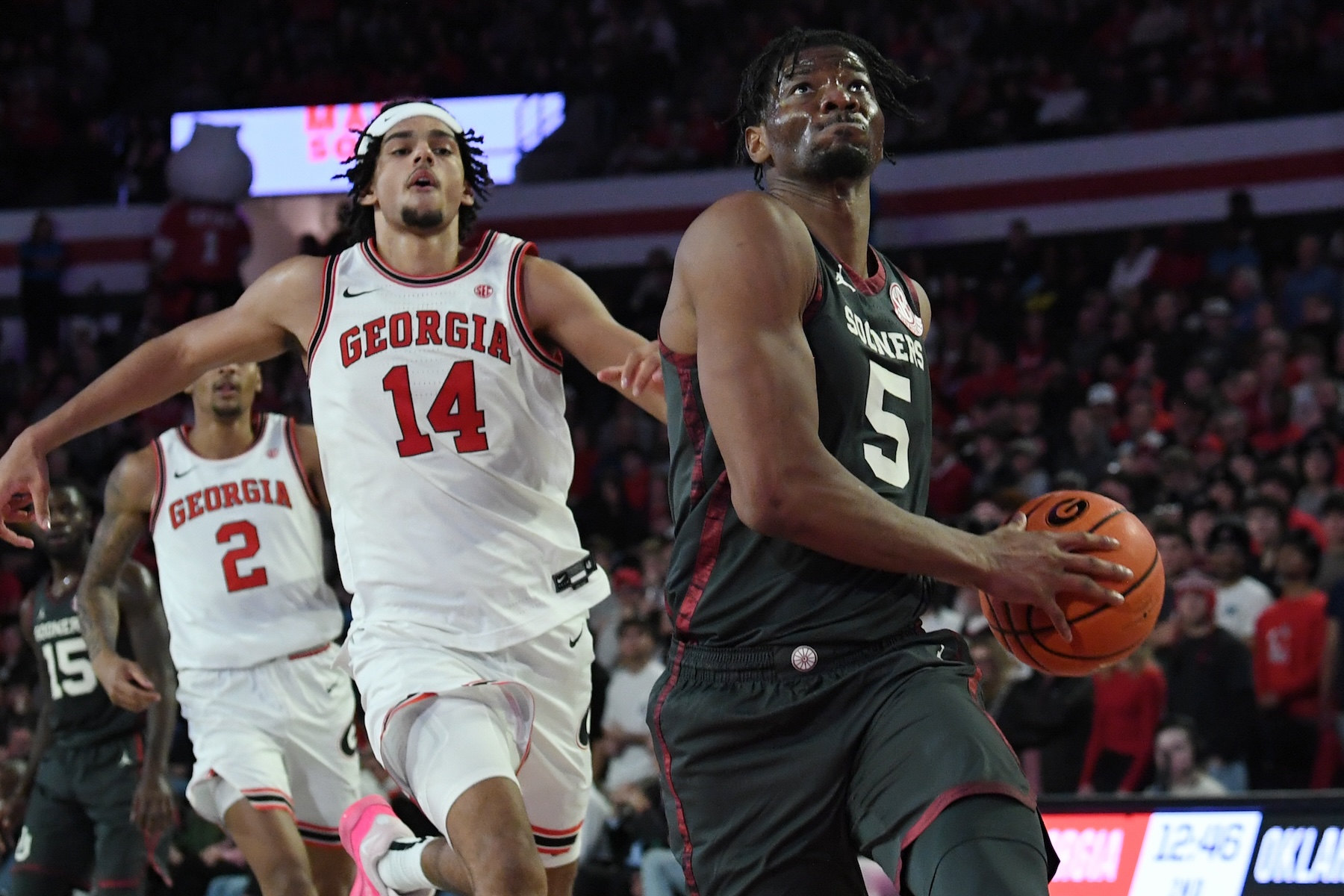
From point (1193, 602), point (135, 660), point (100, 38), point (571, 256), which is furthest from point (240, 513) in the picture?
point (100, 38)

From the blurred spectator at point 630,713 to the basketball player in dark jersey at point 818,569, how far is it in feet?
18.2

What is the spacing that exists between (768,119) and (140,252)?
46.6 ft

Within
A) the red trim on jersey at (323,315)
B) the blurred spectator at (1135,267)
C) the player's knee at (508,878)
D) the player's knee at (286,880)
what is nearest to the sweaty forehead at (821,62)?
the red trim on jersey at (323,315)

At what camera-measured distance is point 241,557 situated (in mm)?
5789

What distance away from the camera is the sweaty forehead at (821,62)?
319 centimetres

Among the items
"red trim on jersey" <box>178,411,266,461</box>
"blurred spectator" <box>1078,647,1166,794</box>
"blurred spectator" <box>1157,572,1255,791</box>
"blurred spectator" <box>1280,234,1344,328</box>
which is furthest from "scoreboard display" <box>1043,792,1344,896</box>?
"blurred spectator" <box>1280,234,1344,328</box>

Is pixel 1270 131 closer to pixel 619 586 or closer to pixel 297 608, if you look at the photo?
pixel 619 586

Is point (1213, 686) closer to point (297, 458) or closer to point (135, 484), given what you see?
point (297, 458)

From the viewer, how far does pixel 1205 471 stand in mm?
9648

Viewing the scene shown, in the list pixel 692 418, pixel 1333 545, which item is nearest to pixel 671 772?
pixel 692 418

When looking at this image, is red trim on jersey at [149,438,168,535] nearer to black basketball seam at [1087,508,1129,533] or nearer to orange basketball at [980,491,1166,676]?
orange basketball at [980,491,1166,676]

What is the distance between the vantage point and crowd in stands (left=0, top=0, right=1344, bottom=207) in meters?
14.1

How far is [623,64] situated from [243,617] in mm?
11744

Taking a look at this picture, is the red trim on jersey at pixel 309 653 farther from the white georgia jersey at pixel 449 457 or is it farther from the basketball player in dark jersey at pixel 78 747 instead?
the white georgia jersey at pixel 449 457
